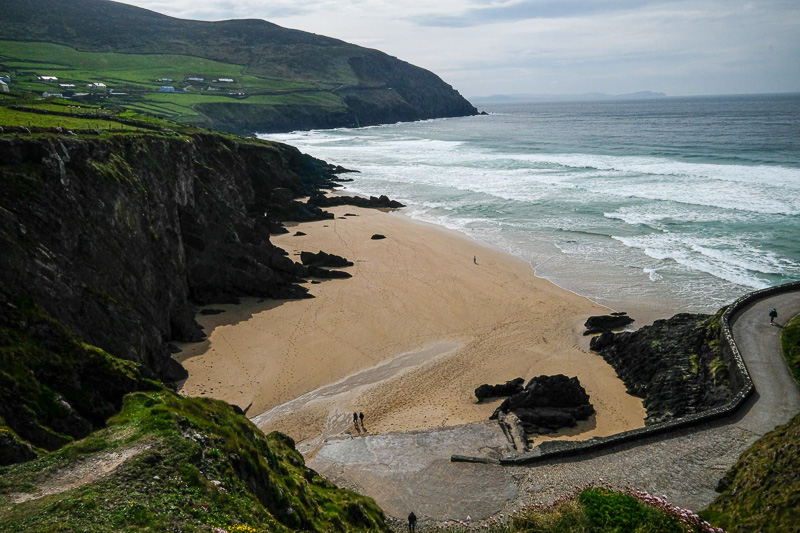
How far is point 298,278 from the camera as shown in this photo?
109 ft

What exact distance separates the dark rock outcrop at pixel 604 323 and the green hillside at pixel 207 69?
74.1 meters

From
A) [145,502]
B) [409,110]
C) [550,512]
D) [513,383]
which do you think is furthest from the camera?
[409,110]

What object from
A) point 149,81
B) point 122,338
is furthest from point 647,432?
point 149,81

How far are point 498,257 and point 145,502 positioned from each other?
3200 cm

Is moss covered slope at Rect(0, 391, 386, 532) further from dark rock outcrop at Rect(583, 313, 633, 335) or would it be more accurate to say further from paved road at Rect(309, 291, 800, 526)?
dark rock outcrop at Rect(583, 313, 633, 335)

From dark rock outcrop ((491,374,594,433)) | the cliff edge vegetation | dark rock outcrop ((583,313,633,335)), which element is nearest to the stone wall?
dark rock outcrop ((491,374,594,433))

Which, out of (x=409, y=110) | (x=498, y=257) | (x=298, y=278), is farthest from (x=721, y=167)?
(x=409, y=110)

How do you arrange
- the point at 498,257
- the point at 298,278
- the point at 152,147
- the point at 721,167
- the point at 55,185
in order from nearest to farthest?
the point at 55,185, the point at 152,147, the point at 298,278, the point at 498,257, the point at 721,167

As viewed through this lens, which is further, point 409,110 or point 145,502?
point 409,110

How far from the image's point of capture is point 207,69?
144000 millimetres

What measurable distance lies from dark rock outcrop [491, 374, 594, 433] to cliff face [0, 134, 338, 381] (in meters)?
13.0

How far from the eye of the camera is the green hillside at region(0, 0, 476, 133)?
338 ft

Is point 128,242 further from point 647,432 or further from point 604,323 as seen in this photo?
point 604,323

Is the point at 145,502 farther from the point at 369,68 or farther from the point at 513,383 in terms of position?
the point at 369,68
